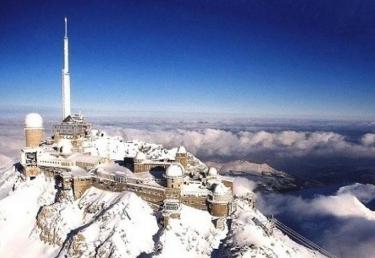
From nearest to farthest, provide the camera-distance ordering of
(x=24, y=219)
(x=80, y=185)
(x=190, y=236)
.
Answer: (x=190, y=236) < (x=80, y=185) < (x=24, y=219)

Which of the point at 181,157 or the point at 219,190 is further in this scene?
the point at 181,157

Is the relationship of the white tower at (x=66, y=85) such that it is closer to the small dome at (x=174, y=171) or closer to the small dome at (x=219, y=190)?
the small dome at (x=174, y=171)

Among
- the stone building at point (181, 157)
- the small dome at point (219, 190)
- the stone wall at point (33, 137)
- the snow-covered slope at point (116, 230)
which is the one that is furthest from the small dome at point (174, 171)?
the stone wall at point (33, 137)

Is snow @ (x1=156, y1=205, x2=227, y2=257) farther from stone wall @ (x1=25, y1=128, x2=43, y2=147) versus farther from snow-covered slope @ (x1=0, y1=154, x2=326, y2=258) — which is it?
stone wall @ (x1=25, y1=128, x2=43, y2=147)

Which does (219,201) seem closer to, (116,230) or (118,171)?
(116,230)

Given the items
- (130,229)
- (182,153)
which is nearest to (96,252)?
(130,229)

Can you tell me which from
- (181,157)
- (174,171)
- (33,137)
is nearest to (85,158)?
(33,137)

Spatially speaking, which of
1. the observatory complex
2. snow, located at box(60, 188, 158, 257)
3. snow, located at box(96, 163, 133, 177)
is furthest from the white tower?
snow, located at box(60, 188, 158, 257)

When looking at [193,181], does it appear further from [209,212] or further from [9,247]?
[9,247]
